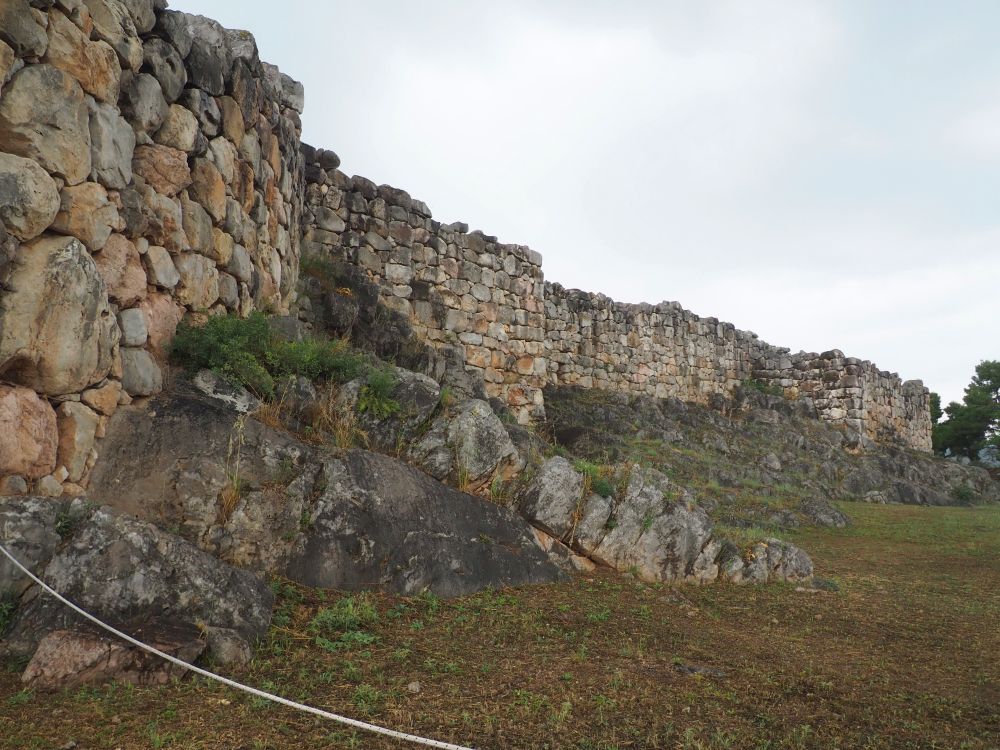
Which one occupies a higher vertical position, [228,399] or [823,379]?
[823,379]

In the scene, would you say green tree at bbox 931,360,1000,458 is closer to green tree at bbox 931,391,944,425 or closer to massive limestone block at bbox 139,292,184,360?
green tree at bbox 931,391,944,425

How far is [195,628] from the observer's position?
3.85 metres

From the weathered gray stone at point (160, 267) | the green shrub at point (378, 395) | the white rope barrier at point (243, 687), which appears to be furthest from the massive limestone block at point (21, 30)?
the green shrub at point (378, 395)

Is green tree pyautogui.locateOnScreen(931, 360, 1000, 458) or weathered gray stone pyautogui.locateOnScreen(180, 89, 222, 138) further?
green tree pyautogui.locateOnScreen(931, 360, 1000, 458)

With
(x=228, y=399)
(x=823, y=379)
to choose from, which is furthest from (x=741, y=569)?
(x=823, y=379)

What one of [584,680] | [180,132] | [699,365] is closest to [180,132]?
[180,132]

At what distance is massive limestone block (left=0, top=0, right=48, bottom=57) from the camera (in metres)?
4.02

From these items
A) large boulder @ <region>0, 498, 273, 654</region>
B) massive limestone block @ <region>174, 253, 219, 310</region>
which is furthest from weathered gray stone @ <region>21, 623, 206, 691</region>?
massive limestone block @ <region>174, 253, 219, 310</region>

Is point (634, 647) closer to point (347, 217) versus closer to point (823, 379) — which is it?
point (347, 217)

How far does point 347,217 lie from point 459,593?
763cm

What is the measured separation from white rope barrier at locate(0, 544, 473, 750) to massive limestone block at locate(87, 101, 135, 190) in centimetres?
267

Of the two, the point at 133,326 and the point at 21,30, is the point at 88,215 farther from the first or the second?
the point at 21,30

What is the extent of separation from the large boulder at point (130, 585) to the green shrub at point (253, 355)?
72.1 inches

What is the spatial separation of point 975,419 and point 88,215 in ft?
115
